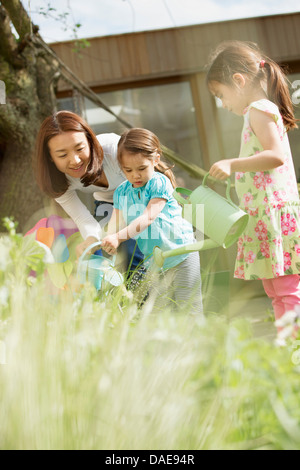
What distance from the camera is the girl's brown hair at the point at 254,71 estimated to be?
167cm

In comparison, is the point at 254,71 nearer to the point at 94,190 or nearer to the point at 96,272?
the point at 94,190

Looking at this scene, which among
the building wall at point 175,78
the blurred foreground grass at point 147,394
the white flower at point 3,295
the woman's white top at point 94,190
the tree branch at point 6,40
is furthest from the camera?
the building wall at point 175,78

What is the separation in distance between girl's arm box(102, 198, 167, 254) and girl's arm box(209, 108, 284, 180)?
29 cm

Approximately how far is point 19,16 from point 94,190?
1250 mm

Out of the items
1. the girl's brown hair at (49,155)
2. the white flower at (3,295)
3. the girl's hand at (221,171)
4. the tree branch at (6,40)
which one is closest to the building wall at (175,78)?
the tree branch at (6,40)

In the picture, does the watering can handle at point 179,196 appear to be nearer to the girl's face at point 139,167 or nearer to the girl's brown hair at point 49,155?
the girl's face at point 139,167

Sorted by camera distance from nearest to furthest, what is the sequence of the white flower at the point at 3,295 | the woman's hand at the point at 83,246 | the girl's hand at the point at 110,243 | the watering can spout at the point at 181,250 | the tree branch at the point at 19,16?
the white flower at the point at 3,295 → the watering can spout at the point at 181,250 → the girl's hand at the point at 110,243 → the woman's hand at the point at 83,246 → the tree branch at the point at 19,16

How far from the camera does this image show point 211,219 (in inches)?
54.9

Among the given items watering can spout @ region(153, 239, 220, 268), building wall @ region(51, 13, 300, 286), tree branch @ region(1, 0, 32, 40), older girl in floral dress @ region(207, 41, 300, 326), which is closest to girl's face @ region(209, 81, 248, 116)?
older girl in floral dress @ region(207, 41, 300, 326)

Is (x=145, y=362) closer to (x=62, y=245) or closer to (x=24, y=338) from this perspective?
(x=24, y=338)

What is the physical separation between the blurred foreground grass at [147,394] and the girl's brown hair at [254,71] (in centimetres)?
115

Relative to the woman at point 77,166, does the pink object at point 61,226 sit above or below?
below

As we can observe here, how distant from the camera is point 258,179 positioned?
162 centimetres
